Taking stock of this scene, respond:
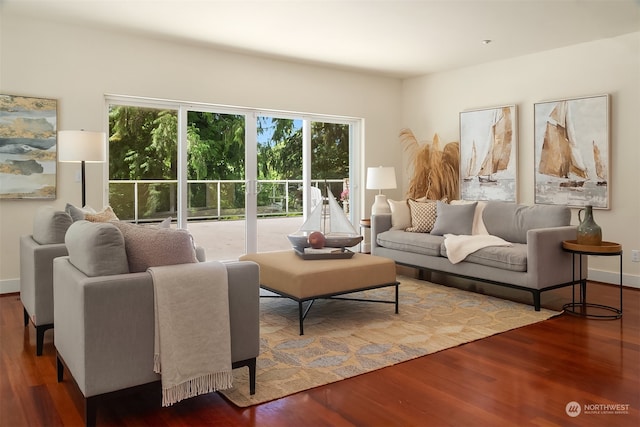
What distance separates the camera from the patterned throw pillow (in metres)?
5.41

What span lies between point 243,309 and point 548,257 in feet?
9.17

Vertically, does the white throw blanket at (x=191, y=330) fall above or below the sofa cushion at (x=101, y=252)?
below

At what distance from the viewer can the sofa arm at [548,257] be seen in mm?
4004

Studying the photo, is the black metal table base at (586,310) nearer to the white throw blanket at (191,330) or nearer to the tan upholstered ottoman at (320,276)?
the tan upholstered ottoman at (320,276)

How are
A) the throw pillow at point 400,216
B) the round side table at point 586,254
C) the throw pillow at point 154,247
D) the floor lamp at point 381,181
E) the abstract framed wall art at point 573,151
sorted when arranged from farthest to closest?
the floor lamp at point 381,181 < the throw pillow at point 400,216 < the abstract framed wall art at point 573,151 < the round side table at point 586,254 < the throw pillow at point 154,247

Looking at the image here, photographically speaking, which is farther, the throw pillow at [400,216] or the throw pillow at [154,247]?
the throw pillow at [400,216]

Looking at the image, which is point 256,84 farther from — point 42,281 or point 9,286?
point 42,281

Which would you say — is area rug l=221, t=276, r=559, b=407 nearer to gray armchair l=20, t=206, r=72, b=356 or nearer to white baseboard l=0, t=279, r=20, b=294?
gray armchair l=20, t=206, r=72, b=356

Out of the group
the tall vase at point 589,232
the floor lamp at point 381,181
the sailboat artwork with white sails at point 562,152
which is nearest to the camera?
the tall vase at point 589,232

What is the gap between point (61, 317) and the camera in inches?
93.7

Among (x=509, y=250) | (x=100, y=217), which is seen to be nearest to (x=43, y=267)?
(x=100, y=217)

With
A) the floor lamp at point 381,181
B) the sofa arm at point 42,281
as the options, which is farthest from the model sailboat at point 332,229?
the floor lamp at point 381,181

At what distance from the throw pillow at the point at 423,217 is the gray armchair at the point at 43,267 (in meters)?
3.51

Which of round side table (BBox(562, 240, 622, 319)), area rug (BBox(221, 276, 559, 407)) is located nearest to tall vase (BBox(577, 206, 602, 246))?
round side table (BBox(562, 240, 622, 319))
